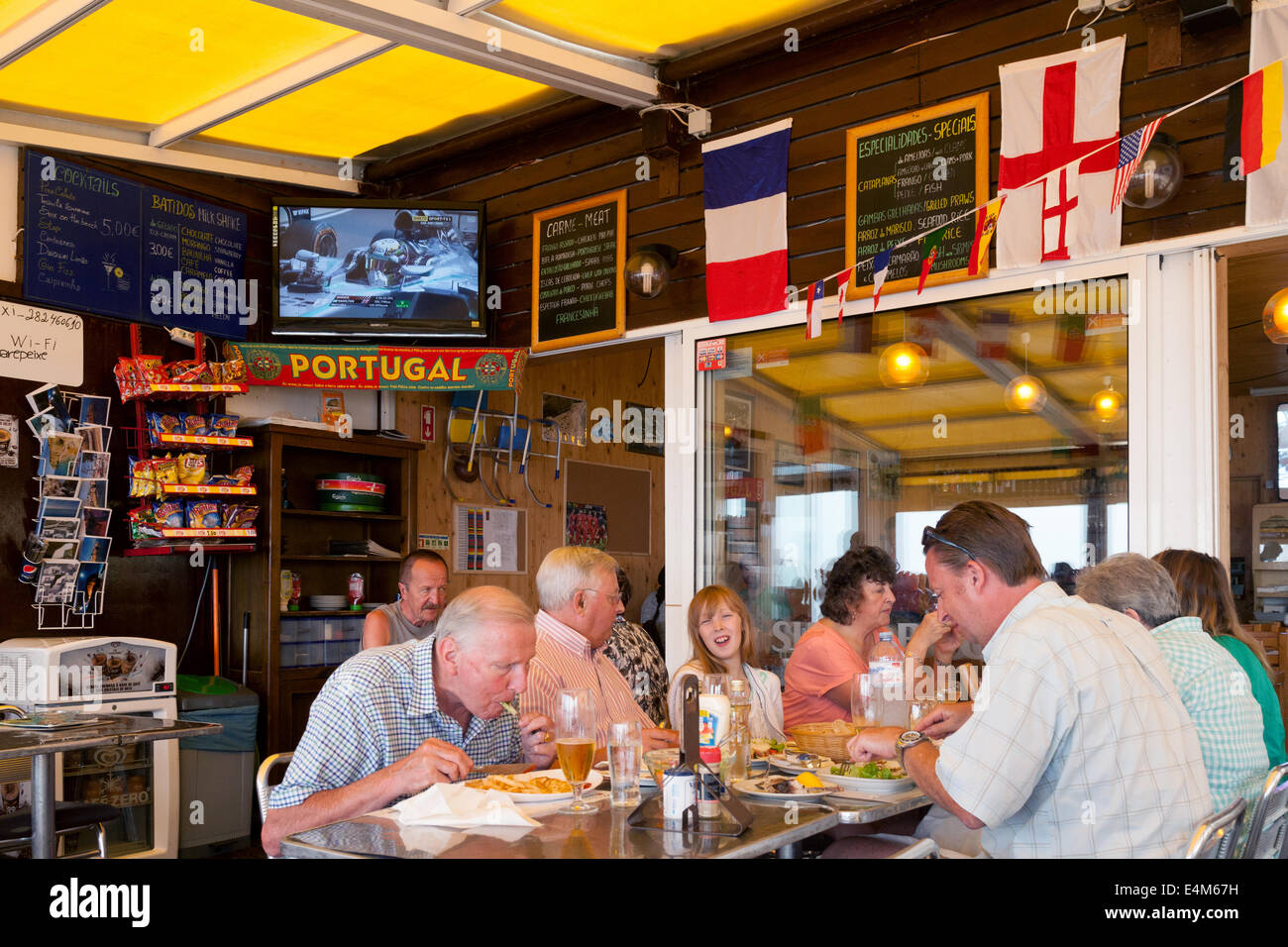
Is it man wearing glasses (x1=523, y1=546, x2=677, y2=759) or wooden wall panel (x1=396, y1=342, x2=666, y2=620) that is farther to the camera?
Answer: wooden wall panel (x1=396, y1=342, x2=666, y2=620)

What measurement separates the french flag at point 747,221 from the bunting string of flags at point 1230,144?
71 cm

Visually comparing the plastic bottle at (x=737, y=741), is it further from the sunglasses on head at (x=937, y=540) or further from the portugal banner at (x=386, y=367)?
the portugal banner at (x=386, y=367)

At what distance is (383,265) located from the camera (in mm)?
6176

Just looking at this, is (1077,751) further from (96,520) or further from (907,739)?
(96,520)

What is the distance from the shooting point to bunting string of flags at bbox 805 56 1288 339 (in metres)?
3.74

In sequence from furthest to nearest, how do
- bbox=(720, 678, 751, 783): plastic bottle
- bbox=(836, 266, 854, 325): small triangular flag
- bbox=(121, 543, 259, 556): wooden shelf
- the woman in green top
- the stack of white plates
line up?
the stack of white plates
bbox=(121, 543, 259, 556): wooden shelf
bbox=(836, 266, 854, 325): small triangular flag
the woman in green top
bbox=(720, 678, 751, 783): plastic bottle

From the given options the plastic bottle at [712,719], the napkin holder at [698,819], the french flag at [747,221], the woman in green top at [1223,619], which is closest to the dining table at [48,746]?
the plastic bottle at [712,719]

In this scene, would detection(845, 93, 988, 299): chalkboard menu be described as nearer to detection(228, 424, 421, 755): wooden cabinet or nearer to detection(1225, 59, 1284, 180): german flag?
detection(1225, 59, 1284, 180): german flag

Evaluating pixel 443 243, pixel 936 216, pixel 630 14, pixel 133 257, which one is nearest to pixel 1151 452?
pixel 936 216

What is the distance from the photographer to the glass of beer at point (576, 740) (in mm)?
2498

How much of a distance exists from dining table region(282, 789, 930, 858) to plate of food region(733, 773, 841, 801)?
0.11 m

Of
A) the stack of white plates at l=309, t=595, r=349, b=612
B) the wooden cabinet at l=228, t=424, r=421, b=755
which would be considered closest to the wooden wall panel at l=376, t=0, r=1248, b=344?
the wooden cabinet at l=228, t=424, r=421, b=755
